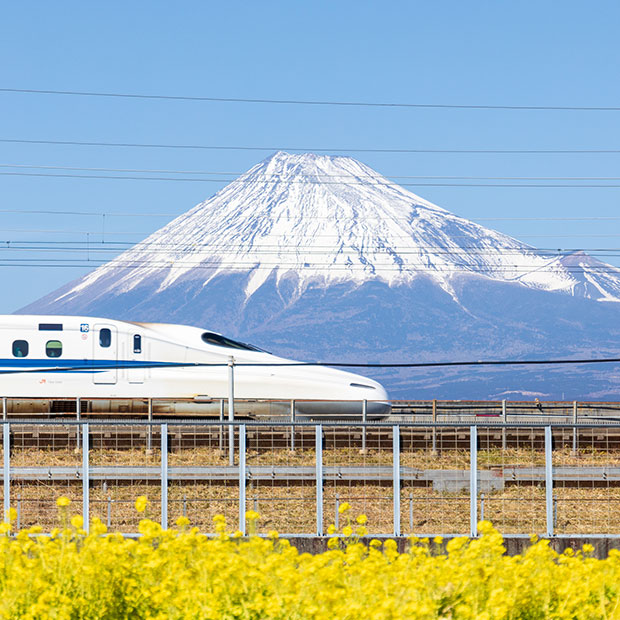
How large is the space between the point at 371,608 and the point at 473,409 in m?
33.6

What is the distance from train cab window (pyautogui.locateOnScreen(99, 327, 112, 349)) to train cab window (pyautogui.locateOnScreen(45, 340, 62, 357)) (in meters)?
1.29

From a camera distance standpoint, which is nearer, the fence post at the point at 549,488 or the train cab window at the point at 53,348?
the fence post at the point at 549,488

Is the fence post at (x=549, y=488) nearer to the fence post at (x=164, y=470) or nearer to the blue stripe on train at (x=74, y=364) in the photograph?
the fence post at (x=164, y=470)

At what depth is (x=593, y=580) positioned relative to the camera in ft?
25.4

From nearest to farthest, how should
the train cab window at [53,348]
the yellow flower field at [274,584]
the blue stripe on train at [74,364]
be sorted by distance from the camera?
the yellow flower field at [274,584], the blue stripe on train at [74,364], the train cab window at [53,348]

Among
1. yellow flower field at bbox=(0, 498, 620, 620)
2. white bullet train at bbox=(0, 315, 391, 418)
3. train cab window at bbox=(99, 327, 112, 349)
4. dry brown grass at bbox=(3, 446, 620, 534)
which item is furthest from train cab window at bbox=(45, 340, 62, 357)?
yellow flower field at bbox=(0, 498, 620, 620)

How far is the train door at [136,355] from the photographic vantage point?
34.1 m

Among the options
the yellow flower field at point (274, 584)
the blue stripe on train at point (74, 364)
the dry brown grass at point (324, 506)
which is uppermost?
the yellow flower field at point (274, 584)

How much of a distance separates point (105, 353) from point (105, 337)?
516 mm

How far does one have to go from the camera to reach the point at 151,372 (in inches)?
1340

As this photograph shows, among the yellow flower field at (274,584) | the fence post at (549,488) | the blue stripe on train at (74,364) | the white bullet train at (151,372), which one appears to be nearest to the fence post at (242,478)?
the fence post at (549,488)

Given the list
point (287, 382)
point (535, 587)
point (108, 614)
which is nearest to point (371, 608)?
point (535, 587)

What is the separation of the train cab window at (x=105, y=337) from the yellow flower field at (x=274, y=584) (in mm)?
26082

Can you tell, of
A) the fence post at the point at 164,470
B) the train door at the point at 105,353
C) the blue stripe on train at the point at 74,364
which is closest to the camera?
the fence post at the point at 164,470
